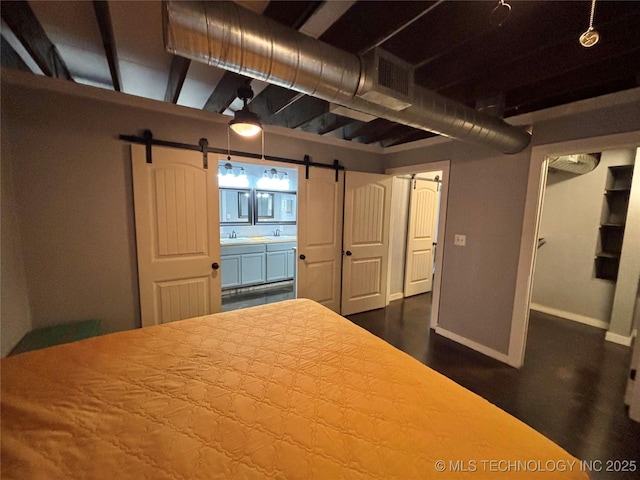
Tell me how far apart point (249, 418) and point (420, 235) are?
154 inches

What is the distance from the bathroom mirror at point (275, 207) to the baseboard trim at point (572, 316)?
4.19 meters

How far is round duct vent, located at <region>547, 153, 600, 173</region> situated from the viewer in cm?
280

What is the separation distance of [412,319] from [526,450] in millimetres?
2717

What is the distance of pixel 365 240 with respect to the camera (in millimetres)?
3484

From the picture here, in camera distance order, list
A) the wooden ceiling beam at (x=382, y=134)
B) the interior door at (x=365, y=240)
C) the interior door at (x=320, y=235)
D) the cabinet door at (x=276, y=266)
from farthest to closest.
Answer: the cabinet door at (x=276, y=266)
the interior door at (x=365, y=240)
the interior door at (x=320, y=235)
the wooden ceiling beam at (x=382, y=134)

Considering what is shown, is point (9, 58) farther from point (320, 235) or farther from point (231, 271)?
point (231, 271)

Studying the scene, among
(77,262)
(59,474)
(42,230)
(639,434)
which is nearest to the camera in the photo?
(59,474)

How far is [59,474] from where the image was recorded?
0.71m

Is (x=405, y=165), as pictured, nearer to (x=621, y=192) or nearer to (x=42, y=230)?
(x=621, y=192)

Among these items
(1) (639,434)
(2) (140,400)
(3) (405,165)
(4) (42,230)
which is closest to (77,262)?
(4) (42,230)

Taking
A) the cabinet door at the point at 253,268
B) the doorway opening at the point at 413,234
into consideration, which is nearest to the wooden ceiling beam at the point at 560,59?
the doorway opening at the point at 413,234

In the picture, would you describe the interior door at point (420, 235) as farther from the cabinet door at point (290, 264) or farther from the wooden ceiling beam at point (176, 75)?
the wooden ceiling beam at point (176, 75)

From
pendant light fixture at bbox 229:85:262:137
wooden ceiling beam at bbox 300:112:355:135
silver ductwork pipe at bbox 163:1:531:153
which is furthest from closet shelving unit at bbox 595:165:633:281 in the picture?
Result: pendant light fixture at bbox 229:85:262:137

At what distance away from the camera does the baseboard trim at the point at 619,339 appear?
2795 millimetres
